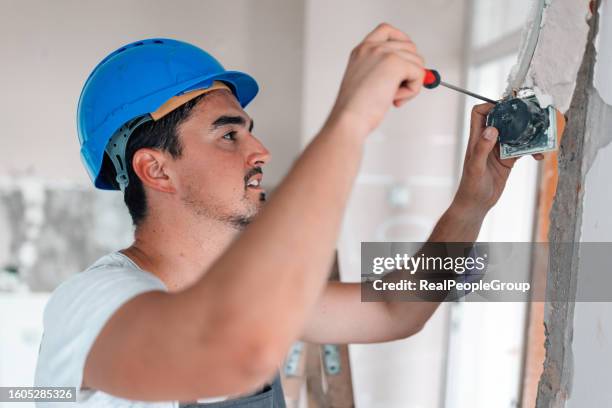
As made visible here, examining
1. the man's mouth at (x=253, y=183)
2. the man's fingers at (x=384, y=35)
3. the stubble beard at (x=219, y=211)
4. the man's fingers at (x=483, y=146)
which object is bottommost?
the stubble beard at (x=219, y=211)

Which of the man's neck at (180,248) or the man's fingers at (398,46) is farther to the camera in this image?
the man's neck at (180,248)

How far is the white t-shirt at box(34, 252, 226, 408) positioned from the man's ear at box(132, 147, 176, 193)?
0.25 metres

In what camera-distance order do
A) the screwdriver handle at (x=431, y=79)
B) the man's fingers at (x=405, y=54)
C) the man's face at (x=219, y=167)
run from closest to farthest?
the man's fingers at (x=405, y=54) < the screwdriver handle at (x=431, y=79) < the man's face at (x=219, y=167)

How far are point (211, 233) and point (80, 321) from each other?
16.3 inches

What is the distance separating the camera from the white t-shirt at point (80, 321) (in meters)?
0.84

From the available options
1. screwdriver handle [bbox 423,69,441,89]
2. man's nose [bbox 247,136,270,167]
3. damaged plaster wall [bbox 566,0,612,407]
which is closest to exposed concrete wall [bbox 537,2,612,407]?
damaged plaster wall [bbox 566,0,612,407]

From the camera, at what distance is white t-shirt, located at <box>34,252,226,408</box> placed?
84 cm

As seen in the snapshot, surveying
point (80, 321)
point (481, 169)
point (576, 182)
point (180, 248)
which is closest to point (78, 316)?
point (80, 321)

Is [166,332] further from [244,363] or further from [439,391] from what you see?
[439,391]

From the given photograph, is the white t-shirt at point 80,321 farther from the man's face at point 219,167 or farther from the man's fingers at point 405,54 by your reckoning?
the man's fingers at point 405,54

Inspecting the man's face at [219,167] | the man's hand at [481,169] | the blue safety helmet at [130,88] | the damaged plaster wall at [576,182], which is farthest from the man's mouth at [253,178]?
the damaged plaster wall at [576,182]

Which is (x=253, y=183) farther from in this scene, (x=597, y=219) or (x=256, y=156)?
(x=597, y=219)

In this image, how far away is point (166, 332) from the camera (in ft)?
2.19

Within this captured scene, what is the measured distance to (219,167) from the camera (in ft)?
3.97
